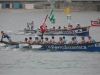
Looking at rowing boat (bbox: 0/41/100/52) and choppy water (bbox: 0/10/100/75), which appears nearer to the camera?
choppy water (bbox: 0/10/100/75)

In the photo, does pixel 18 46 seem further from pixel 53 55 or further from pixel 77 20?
pixel 77 20

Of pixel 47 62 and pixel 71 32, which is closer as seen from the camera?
pixel 47 62

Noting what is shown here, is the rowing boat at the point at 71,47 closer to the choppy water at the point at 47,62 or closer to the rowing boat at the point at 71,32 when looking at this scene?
the choppy water at the point at 47,62

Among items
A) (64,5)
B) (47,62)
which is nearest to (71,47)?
(47,62)

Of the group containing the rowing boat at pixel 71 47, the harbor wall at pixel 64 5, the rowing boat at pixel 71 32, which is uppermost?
the harbor wall at pixel 64 5

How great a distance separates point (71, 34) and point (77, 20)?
1656 inches

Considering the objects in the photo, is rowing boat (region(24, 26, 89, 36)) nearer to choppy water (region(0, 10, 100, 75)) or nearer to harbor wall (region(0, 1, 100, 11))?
choppy water (region(0, 10, 100, 75))

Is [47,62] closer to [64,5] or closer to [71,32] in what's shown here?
[71,32]

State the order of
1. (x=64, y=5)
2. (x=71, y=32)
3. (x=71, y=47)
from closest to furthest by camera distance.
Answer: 1. (x=71, y=47)
2. (x=71, y=32)
3. (x=64, y=5)

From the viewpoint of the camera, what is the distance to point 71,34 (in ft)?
301

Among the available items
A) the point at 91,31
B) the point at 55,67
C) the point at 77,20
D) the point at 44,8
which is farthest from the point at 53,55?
the point at 44,8

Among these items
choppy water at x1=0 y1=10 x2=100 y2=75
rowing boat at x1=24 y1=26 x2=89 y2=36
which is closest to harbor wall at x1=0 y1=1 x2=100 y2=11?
Result: rowing boat at x1=24 y1=26 x2=89 y2=36

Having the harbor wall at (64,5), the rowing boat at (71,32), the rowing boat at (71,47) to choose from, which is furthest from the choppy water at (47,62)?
the harbor wall at (64,5)

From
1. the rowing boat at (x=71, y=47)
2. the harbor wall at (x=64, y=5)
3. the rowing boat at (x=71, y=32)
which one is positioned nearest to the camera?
the rowing boat at (x=71, y=47)
